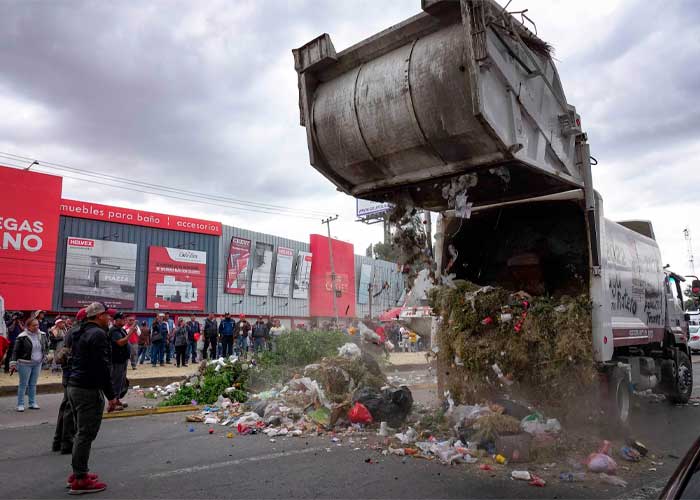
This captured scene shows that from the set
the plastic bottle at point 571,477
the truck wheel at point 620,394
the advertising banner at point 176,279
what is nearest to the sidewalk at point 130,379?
the truck wheel at point 620,394

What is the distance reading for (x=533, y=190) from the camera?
260 inches

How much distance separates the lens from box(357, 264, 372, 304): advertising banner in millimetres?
42406

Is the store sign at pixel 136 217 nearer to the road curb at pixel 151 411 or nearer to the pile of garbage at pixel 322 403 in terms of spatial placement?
the road curb at pixel 151 411

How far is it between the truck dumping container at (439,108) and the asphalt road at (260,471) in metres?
2.90

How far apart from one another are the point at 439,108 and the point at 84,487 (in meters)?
4.51

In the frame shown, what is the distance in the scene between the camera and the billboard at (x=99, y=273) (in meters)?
26.2

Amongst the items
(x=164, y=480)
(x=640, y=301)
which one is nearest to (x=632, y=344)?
(x=640, y=301)

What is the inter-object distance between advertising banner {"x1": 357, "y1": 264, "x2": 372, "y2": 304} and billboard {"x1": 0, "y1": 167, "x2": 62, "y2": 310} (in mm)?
22676

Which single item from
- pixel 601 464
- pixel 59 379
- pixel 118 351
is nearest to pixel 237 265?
pixel 59 379

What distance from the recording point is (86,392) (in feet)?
15.7

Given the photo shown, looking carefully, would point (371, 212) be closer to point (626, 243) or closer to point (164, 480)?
point (626, 243)

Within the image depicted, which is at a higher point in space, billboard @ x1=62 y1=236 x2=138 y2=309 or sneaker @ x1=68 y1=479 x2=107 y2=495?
billboard @ x1=62 y1=236 x2=138 y2=309

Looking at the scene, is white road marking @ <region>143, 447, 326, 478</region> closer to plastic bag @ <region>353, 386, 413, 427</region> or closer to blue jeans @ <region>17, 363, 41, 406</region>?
plastic bag @ <region>353, 386, 413, 427</region>

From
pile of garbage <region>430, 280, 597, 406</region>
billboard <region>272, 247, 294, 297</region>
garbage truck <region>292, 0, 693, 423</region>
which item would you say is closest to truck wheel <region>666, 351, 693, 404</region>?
garbage truck <region>292, 0, 693, 423</region>
